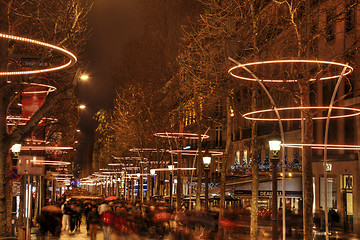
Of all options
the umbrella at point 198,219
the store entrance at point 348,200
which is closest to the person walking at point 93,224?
the umbrella at point 198,219

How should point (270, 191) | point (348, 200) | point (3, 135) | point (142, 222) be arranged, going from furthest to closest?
point (348, 200) → point (270, 191) → point (142, 222) → point (3, 135)

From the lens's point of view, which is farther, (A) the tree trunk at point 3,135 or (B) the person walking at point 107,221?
(B) the person walking at point 107,221

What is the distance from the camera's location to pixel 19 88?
28953 millimetres

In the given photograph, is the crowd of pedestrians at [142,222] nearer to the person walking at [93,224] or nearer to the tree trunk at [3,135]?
the person walking at [93,224]

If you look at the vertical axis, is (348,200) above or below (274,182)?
below

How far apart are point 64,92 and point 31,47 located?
10.6 m

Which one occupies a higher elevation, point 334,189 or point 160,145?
point 160,145

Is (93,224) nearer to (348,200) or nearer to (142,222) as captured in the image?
(142,222)

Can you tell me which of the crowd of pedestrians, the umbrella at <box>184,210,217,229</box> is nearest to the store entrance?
the crowd of pedestrians

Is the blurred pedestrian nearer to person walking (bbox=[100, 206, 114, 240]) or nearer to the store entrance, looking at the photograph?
person walking (bbox=[100, 206, 114, 240])

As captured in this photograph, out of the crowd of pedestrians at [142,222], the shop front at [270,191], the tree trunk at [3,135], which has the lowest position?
the crowd of pedestrians at [142,222]

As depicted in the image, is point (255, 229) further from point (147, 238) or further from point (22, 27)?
point (22, 27)

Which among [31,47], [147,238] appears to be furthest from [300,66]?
[147,238]

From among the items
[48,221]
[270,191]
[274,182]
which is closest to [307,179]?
[274,182]
